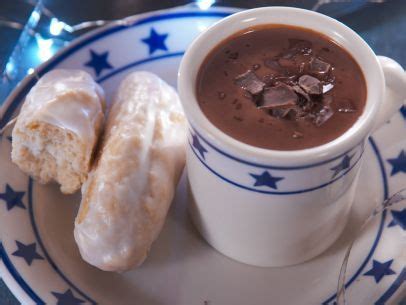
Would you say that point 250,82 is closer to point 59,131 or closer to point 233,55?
point 233,55

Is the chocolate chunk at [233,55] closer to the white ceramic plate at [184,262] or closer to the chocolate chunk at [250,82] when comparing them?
the chocolate chunk at [250,82]

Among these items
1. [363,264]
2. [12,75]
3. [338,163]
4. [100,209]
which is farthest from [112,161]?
[12,75]

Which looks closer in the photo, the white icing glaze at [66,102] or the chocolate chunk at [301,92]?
the chocolate chunk at [301,92]

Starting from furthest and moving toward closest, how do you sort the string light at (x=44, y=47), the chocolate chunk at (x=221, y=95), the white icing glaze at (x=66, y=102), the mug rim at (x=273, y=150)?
the string light at (x=44, y=47), the white icing glaze at (x=66, y=102), the chocolate chunk at (x=221, y=95), the mug rim at (x=273, y=150)

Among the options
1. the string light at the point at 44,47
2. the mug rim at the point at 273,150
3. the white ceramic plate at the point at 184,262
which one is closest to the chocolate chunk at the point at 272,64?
the mug rim at the point at 273,150

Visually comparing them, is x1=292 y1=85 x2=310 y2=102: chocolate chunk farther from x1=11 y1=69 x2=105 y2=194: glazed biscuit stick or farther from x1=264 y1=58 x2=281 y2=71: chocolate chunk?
x1=11 y1=69 x2=105 y2=194: glazed biscuit stick

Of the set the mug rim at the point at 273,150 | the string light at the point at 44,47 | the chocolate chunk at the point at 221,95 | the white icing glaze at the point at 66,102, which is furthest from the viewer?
the string light at the point at 44,47
